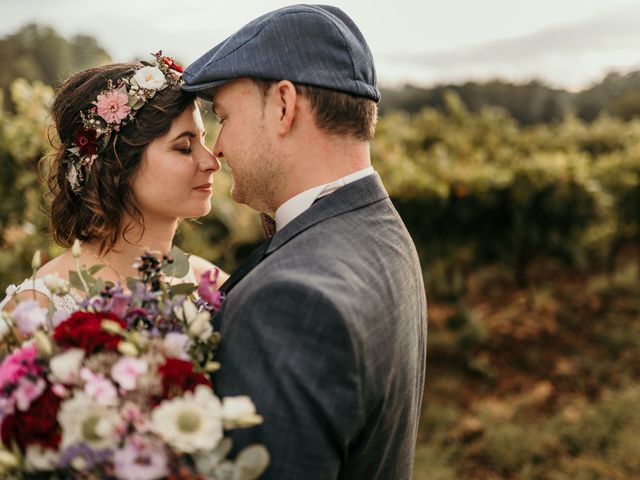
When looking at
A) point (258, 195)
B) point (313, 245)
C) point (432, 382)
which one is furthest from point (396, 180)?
point (313, 245)

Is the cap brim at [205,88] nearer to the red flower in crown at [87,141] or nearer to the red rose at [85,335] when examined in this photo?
the red flower in crown at [87,141]

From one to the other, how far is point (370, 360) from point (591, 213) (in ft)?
29.6

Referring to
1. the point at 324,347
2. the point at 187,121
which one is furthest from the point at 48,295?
the point at 324,347

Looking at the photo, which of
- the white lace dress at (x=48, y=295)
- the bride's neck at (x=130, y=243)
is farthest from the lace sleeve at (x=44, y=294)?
the bride's neck at (x=130, y=243)

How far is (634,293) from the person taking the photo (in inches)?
435

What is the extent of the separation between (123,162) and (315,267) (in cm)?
163

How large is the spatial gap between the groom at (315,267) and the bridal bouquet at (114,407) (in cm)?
12

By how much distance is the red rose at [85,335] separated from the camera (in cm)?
160

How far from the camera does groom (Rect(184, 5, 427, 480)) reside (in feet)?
5.21

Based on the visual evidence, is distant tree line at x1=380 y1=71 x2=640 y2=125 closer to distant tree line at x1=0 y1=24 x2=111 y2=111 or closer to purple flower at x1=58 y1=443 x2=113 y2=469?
distant tree line at x1=0 y1=24 x2=111 y2=111

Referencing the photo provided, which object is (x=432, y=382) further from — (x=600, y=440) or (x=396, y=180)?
(x=396, y=180)

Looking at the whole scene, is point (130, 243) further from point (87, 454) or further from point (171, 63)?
point (87, 454)

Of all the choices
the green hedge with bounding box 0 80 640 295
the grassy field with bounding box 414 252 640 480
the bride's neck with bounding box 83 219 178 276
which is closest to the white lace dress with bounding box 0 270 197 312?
the bride's neck with bounding box 83 219 178 276

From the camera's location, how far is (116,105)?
9.53 ft
